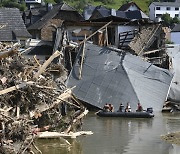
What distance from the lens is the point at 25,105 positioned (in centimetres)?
1686

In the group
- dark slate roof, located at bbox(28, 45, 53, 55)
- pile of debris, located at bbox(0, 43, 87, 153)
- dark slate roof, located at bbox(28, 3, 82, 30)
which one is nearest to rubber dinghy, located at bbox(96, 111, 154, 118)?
pile of debris, located at bbox(0, 43, 87, 153)

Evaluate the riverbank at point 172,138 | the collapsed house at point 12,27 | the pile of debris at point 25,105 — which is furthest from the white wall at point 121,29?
the pile of debris at point 25,105

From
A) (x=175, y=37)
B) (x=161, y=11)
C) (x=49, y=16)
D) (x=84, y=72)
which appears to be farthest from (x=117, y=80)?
(x=161, y=11)

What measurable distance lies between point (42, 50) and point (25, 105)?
28.4 metres

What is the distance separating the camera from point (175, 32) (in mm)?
83938

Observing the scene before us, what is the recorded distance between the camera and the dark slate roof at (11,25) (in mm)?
46484

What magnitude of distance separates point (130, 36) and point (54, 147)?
2226 centimetres

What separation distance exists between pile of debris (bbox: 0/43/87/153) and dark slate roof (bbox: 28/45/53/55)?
23481 millimetres

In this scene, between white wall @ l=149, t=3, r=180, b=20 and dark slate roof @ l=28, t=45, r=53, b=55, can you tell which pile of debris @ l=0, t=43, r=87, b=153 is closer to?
dark slate roof @ l=28, t=45, r=53, b=55

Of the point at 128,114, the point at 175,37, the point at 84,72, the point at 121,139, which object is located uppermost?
the point at 175,37

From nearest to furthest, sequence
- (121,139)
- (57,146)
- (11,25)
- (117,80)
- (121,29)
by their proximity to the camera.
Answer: (57,146) < (121,139) < (117,80) < (121,29) < (11,25)

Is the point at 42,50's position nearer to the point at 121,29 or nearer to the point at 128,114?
the point at 121,29

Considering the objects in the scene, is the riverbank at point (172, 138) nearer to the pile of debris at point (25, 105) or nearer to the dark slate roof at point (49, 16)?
the pile of debris at point (25, 105)

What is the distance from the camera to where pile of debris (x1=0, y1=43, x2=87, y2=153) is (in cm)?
1436
